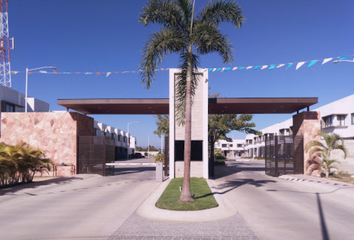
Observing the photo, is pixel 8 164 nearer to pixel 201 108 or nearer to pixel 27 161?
pixel 27 161

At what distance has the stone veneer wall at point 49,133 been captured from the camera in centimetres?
2322

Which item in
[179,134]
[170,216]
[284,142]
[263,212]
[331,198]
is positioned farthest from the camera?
[284,142]

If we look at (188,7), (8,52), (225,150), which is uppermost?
(8,52)

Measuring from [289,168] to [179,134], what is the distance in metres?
A: 9.23

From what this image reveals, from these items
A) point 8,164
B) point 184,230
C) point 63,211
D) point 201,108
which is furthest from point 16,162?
point 184,230

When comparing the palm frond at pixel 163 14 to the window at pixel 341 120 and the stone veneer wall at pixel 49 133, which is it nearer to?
the stone veneer wall at pixel 49 133

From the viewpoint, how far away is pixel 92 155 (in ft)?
76.8

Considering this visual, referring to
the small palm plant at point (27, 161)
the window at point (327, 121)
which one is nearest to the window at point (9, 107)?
the small palm plant at point (27, 161)

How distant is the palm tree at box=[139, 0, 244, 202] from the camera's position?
38.0 feet

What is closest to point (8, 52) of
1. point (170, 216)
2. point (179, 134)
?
point (179, 134)

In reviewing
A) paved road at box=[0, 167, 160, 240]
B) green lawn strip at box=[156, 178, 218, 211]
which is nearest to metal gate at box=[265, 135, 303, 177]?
green lawn strip at box=[156, 178, 218, 211]

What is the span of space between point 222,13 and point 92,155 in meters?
15.5

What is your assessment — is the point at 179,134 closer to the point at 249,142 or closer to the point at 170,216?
the point at 170,216

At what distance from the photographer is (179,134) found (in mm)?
20391
